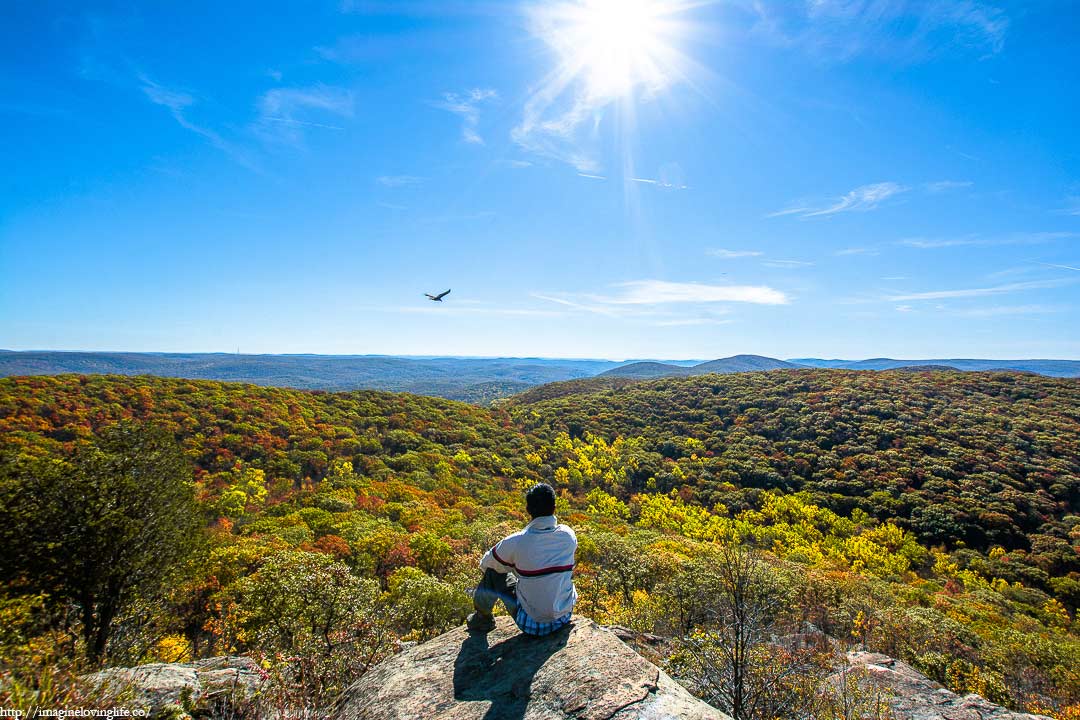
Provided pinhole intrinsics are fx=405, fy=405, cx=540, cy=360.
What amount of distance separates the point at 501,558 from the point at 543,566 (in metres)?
0.59

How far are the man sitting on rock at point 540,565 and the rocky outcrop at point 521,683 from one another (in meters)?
0.25

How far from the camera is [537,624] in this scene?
485 cm

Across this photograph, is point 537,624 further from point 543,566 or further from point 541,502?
point 541,502

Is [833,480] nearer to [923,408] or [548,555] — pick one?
[923,408]

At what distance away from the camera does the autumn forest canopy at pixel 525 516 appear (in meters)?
9.45

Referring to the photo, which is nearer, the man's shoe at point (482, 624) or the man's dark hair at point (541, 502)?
the man's dark hair at point (541, 502)

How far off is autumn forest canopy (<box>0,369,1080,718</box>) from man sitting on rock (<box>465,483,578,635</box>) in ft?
9.99

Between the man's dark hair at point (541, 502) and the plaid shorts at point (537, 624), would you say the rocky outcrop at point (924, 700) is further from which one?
the man's dark hair at point (541, 502)

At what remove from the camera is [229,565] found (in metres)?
17.3

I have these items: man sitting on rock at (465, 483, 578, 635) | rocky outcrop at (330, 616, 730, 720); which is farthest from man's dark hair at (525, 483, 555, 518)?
rocky outcrop at (330, 616, 730, 720)

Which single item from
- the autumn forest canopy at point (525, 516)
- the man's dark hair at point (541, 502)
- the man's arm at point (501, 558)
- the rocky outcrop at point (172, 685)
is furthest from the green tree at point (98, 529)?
the man's dark hair at point (541, 502)

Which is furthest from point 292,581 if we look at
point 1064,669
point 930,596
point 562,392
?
point 562,392

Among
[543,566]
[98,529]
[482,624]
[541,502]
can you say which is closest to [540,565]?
[543,566]

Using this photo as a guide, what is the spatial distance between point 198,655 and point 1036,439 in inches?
3665
